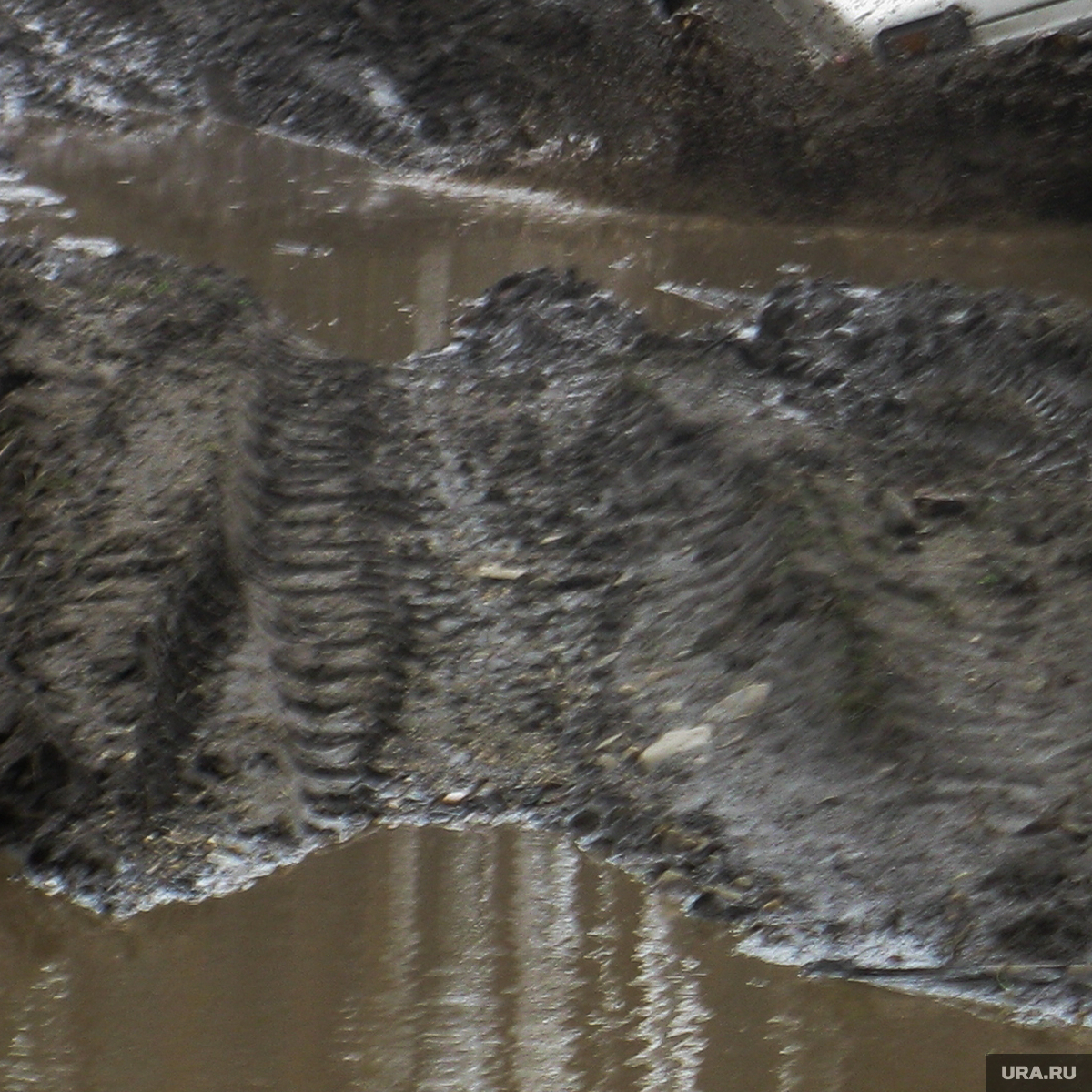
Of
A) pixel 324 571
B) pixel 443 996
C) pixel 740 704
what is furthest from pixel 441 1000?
pixel 324 571

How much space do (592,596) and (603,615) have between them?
0.12 m

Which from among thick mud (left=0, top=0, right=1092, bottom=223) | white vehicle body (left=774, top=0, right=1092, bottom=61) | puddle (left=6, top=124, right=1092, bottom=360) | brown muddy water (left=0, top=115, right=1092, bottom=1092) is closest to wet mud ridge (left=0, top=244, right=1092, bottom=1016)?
brown muddy water (left=0, top=115, right=1092, bottom=1092)

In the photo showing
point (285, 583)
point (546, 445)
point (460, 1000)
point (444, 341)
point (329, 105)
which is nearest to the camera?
point (460, 1000)

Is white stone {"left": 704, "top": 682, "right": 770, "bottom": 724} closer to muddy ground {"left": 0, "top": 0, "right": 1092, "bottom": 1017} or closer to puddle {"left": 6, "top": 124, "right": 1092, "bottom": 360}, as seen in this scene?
muddy ground {"left": 0, "top": 0, "right": 1092, "bottom": 1017}

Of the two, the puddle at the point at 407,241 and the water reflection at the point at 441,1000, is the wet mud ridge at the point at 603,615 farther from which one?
the puddle at the point at 407,241

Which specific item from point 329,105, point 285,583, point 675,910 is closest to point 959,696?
point 675,910

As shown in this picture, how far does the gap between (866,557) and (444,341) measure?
295 cm

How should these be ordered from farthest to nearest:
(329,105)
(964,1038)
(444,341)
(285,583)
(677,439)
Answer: (329,105) < (444,341) < (677,439) < (285,583) < (964,1038)

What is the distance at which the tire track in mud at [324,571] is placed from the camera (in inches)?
163

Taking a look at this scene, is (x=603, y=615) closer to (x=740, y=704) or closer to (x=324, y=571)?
(x=740, y=704)

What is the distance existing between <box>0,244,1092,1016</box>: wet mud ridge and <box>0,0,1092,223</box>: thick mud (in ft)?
6.31

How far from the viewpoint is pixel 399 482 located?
17.6 ft

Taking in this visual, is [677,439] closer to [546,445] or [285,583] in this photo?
[546,445]

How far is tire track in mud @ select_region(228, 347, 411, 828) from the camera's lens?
Result: 4.13m
